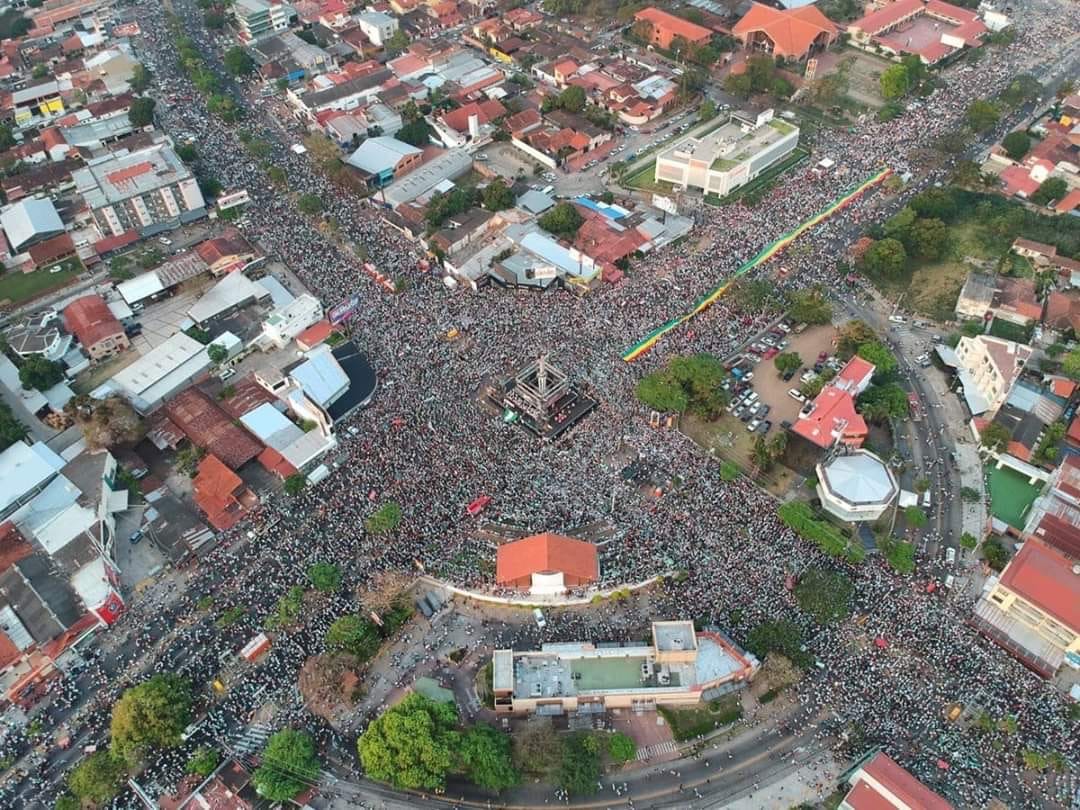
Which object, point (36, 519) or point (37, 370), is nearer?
point (36, 519)

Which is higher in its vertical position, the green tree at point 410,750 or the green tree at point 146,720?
the green tree at point 146,720

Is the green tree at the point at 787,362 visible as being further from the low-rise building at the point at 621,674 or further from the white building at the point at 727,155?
the white building at the point at 727,155

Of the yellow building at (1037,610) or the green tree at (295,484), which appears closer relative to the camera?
the yellow building at (1037,610)

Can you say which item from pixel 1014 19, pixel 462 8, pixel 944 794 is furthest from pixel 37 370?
pixel 1014 19

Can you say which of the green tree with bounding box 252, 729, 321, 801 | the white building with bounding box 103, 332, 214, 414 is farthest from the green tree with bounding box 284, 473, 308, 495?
the green tree with bounding box 252, 729, 321, 801

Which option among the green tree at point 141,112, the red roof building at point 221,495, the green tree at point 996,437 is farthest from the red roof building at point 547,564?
the green tree at point 141,112

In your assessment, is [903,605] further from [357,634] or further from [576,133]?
[576,133]
